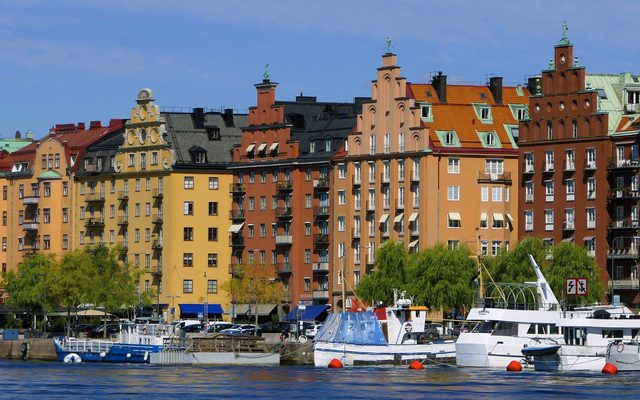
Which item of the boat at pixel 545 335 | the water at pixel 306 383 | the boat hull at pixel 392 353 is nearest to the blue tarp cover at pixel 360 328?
the boat hull at pixel 392 353

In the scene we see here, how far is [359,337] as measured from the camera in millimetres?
180500

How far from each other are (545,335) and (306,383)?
2337 centimetres

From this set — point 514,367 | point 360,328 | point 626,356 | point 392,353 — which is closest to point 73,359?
point 360,328

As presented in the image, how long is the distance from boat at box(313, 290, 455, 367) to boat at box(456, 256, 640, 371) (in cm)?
588

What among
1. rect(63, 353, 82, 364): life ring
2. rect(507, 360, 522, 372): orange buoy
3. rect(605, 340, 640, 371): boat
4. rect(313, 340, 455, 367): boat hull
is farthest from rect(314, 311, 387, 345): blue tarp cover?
rect(63, 353, 82, 364): life ring

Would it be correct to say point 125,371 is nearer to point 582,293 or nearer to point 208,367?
point 208,367

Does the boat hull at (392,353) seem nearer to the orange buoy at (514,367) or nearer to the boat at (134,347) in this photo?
the orange buoy at (514,367)

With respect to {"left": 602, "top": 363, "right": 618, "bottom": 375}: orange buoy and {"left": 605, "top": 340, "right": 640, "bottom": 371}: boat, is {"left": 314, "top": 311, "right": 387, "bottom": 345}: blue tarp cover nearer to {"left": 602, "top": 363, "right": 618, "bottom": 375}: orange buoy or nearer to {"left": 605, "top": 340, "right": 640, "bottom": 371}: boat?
{"left": 602, "top": 363, "right": 618, "bottom": 375}: orange buoy

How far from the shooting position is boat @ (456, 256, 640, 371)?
16788 cm

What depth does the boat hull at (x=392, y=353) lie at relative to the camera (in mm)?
179125

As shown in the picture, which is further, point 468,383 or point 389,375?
point 389,375

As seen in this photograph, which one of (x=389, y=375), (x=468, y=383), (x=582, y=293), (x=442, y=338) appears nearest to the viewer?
(x=468, y=383)

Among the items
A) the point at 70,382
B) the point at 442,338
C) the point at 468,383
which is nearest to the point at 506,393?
the point at 468,383

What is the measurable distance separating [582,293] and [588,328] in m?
8.08
